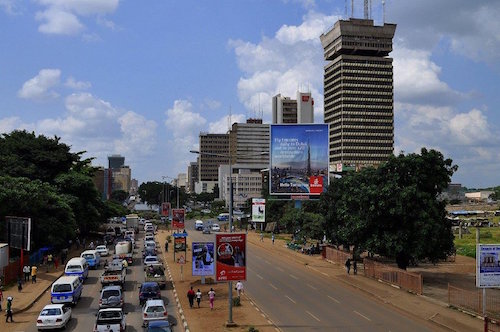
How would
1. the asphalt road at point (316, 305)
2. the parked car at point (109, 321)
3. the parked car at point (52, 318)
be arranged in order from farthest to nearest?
the asphalt road at point (316, 305)
the parked car at point (52, 318)
the parked car at point (109, 321)

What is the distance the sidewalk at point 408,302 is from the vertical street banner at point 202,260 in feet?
40.8

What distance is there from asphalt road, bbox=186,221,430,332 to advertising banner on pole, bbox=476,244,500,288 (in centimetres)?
407

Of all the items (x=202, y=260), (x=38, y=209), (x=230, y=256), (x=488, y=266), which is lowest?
(x=202, y=260)

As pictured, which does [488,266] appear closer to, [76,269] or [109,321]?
[109,321]

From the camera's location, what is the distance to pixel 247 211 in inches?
5891

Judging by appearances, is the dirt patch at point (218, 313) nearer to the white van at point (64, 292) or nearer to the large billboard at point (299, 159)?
the white van at point (64, 292)

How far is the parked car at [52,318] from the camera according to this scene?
93.6 feet

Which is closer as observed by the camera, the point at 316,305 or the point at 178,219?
the point at 316,305

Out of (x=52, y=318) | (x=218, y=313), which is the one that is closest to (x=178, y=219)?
(x=218, y=313)

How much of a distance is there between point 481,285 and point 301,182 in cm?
4466

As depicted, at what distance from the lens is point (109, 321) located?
26.6 meters

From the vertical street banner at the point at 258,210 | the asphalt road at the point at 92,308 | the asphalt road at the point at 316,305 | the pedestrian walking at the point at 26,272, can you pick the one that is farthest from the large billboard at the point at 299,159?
the pedestrian walking at the point at 26,272

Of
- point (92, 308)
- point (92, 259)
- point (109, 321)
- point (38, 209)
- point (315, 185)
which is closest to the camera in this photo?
point (109, 321)

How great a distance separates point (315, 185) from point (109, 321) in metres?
51.1
